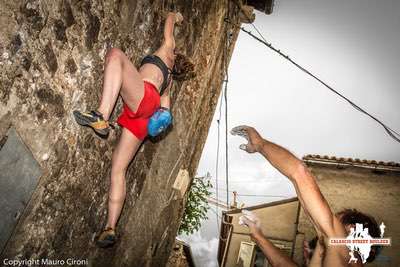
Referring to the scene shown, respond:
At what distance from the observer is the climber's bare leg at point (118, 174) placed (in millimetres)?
3381

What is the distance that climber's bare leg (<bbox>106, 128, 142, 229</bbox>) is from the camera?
338cm

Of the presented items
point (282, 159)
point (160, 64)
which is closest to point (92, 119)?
point (160, 64)

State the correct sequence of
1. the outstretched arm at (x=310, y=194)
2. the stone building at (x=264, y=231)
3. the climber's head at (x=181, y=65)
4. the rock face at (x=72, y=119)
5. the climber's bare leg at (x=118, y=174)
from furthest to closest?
the stone building at (x=264, y=231)
the climber's head at (x=181, y=65)
the climber's bare leg at (x=118, y=174)
the outstretched arm at (x=310, y=194)
the rock face at (x=72, y=119)

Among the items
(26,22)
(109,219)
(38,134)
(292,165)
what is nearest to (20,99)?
(38,134)

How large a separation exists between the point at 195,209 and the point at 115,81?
1212 cm

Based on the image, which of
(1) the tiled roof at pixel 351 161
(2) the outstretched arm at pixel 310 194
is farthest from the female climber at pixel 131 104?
(1) the tiled roof at pixel 351 161

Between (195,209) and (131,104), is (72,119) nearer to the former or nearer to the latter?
(131,104)

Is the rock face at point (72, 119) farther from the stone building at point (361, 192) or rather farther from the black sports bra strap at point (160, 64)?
the stone building at point (361, 192)

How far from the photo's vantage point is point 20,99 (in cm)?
212

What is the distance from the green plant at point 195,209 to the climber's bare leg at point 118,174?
10507 millimetres

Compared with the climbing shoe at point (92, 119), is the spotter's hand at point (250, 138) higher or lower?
higher

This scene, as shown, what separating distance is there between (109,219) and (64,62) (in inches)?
68.8

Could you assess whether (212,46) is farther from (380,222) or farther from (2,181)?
(380,222)

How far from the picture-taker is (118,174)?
3.40 m
